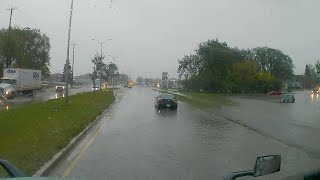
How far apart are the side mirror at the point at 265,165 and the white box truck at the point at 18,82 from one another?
53878 millimetres

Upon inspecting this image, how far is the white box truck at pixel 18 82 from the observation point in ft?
185

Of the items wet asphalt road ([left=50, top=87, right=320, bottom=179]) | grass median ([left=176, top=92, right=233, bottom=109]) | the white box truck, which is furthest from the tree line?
wet asphalt road ([left=50, top=87, right=320, bottom=179])

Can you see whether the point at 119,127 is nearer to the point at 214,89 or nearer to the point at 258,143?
the point at 258,143

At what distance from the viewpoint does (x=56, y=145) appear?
46.9ft

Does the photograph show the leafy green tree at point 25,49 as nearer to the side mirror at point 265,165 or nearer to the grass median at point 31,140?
the grass median at point 31,140

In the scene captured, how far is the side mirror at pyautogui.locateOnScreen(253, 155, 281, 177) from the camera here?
484 cm

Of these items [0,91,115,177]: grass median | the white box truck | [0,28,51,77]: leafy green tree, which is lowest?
[0,91,115,177]: grass median

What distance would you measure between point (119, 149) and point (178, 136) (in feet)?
15.1

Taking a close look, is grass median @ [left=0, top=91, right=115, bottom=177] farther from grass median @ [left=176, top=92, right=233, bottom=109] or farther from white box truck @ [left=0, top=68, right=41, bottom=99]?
white box truck @ [left=0, top=68, right=41, bottom=99]

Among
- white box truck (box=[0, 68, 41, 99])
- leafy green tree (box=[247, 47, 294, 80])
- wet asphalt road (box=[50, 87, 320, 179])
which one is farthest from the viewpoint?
leafy green tree (box=[247, 47, 294, 80])

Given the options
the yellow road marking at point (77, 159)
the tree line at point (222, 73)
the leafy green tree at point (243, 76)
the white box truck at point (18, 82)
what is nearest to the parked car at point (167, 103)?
the yellow road marking at point (77, 159)

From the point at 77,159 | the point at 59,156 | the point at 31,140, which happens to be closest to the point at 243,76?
the point at 31,140

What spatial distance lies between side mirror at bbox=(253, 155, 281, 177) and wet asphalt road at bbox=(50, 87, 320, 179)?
5.16 metres

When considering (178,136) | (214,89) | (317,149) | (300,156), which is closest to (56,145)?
(178,136)
